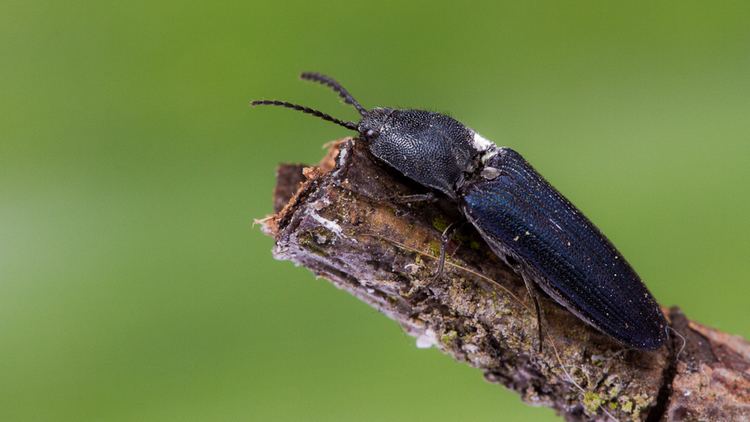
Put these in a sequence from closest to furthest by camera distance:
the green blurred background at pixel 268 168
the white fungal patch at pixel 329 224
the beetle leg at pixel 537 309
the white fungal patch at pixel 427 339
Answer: the white fungal patch at pixel 329 224, the beetle leg at pixel 537 309, the white fungal patch at pixel 427 339, the green blurred background at pixel 268 168

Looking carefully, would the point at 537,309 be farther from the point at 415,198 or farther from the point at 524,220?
the point at 415,198

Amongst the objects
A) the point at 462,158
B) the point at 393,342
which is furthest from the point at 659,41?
the point at 393,342

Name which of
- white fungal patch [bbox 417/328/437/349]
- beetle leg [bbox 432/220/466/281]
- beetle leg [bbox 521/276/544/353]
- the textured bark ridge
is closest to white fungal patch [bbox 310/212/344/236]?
the textured bark ridge

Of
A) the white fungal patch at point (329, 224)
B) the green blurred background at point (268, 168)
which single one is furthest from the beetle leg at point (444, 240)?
the green blurred background at point (268, 168)

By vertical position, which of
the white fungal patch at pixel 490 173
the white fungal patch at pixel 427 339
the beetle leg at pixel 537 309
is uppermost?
the white fungal patch at pixel 490 173

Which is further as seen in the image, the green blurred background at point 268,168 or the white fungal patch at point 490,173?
the green blurred background at point 268,168

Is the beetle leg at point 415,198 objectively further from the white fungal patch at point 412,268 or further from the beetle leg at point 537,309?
the beetle leg at point 537,309
